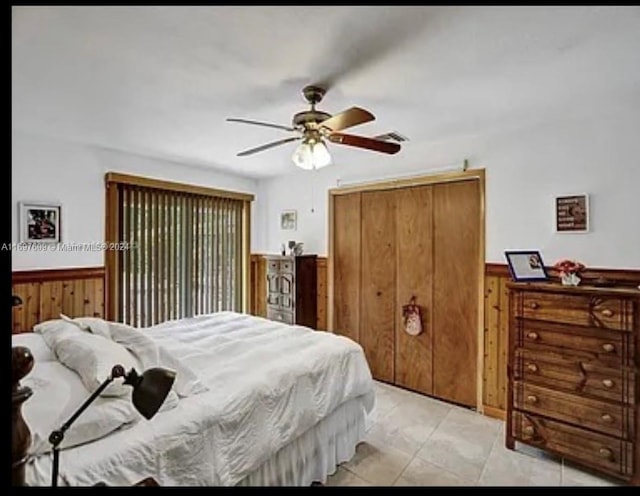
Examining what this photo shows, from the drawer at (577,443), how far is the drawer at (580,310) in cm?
67

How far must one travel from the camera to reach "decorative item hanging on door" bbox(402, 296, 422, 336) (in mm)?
3457

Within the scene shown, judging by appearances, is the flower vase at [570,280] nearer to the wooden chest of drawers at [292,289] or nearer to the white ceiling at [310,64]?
the white ceiling at [310,64]

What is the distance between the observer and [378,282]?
3.78 m

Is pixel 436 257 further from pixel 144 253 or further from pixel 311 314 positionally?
pixel 144 253

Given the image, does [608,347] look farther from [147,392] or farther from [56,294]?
[56,294]

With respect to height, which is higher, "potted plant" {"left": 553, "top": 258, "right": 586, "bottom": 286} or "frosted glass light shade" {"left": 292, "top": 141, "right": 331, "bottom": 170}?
"frosted glass light shade" {"left": 292, "top": 141, "right": 331, "bottom": 170}

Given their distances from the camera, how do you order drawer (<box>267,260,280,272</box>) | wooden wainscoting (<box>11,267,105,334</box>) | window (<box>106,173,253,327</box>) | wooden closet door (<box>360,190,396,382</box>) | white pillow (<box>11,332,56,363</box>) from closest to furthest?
white pillow (<box>11,332,56,363</box>), wooden wainscoting (<box>11,267,105,334</box>), window (<box>106,173,253,327</box>), wooden closet door (<box>360,190,396,382</box>), drawer (<box>267,260,280,272</box>)

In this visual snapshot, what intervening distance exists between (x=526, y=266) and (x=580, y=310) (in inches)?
20.1

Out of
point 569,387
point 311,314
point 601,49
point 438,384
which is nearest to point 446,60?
point 601,49

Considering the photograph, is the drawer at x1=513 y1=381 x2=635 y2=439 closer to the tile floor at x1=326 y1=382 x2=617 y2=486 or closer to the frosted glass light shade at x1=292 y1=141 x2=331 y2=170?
the tile floor at x1=326 y1=382 x2=617 y2=486

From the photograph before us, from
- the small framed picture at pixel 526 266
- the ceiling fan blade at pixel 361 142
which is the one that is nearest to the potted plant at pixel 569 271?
the small framed picture at pixel 526 266

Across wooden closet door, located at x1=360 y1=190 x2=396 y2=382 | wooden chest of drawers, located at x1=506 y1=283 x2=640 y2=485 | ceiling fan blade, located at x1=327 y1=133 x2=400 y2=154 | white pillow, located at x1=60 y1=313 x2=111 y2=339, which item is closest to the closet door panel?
wooden closet door, located at x1=360 y1=190 x2=396 y2=382

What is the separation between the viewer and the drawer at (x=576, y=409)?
2.12 m

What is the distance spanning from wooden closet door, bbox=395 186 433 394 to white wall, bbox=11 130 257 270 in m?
2.69
